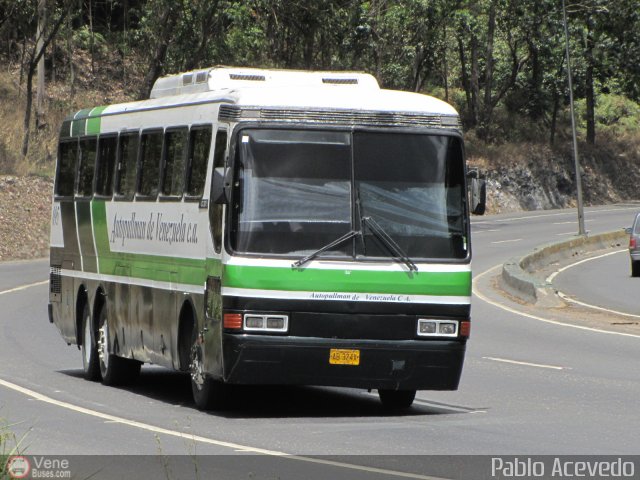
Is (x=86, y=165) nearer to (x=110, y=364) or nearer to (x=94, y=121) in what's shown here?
(x=94, y=121)

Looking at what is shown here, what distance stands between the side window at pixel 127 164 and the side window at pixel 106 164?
24cm

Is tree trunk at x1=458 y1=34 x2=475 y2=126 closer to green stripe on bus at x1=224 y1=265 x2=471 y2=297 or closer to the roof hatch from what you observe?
the roof hatch

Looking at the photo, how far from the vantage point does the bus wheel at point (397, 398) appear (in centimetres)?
1382

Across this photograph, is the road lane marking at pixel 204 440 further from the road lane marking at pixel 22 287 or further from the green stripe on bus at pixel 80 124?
the road lane marking at pixel 22 287

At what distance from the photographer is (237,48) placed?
57406mm

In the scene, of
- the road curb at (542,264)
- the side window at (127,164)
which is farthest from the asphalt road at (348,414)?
the road curb at (542,264)

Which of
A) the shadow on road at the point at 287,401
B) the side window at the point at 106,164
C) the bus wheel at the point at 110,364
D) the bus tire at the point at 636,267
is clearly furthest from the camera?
the bus tire at the point at 636,267

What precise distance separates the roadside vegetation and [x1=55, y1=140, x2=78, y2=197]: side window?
28.6 metres

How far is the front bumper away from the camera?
489 inches

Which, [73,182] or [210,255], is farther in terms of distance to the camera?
[73,182]

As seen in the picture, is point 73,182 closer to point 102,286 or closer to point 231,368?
point 102,286
